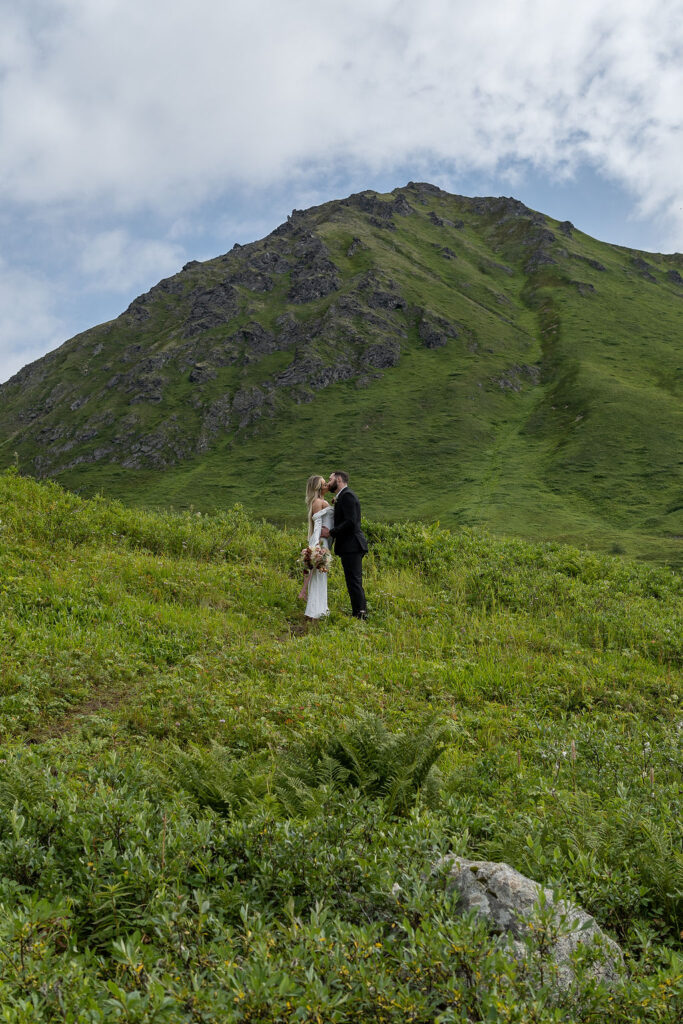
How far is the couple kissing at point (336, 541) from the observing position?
13703mm

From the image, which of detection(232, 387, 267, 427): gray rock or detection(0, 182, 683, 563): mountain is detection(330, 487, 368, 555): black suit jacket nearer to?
detection(0, 182, 683, 563): mountain

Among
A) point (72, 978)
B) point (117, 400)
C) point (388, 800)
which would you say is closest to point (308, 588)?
point (388, 800)

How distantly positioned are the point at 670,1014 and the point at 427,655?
27.1 ft

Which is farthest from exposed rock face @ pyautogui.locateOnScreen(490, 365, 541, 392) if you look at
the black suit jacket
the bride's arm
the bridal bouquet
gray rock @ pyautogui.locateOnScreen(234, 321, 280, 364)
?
the bridal bouquet

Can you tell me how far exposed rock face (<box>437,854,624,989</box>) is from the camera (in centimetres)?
312

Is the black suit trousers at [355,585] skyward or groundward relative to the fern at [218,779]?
skyward

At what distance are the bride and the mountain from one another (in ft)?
125

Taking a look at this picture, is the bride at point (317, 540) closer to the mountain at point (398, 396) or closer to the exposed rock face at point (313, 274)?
the mountain at point (398, 396)

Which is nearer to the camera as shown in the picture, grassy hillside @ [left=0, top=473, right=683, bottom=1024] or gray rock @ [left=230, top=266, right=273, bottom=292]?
grassy hillside @ [left=0, top=473, right=683, bottom=1024]

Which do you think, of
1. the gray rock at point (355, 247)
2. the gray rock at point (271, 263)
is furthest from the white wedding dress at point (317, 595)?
the gray rock at point (271, 263)

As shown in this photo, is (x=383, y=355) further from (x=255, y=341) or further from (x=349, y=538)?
(x=349, y=538)

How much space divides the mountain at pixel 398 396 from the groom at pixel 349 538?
125 ft

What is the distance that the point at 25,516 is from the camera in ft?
50.1

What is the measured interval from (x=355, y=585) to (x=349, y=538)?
1.18 meters
